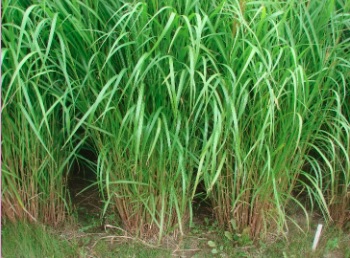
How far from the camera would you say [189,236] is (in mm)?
2662

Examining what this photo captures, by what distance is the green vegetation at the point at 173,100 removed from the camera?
2.21m

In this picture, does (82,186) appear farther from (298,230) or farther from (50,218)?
(298,230)

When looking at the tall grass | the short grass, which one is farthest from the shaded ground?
the tall grass

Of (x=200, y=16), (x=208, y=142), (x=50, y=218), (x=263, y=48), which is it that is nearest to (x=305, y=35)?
(x=263, y=48)

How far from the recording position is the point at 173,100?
2.18 meters

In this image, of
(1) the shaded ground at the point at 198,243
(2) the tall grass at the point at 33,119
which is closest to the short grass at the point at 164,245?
(1) the shaded ground at the point at 198,243

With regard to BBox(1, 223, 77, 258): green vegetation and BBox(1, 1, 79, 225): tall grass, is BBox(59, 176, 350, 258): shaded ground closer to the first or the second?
BBox(1, 223, 77, 258): green vegetation

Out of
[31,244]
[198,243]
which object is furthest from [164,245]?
[31,244]

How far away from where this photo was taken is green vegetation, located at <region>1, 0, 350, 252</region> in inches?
87.0

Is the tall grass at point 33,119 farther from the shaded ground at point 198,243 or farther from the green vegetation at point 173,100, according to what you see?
the shaded ground at point 198,243

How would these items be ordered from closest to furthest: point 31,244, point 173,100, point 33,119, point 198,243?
point 173,100, point 33,119, point 31,244, point 198,243

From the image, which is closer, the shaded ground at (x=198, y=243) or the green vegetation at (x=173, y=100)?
the green vegetation at (x=173, y=100)

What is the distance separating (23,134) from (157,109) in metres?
0.65

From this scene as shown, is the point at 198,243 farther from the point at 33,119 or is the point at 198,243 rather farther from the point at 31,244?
the point at 33,119
